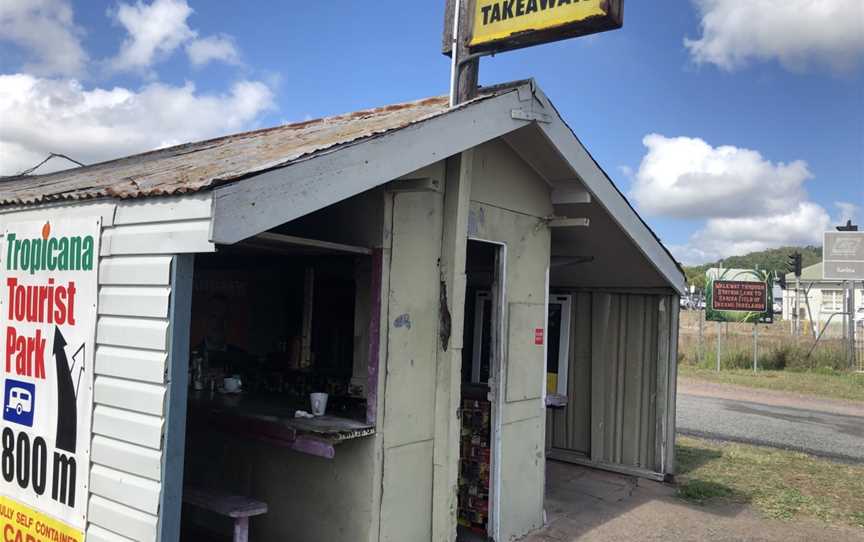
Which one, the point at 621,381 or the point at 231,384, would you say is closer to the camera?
the point at 231,384

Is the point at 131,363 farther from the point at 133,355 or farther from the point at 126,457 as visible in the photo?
the point at 126,457

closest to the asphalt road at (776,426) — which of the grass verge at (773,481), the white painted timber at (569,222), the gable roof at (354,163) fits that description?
the grass verge at (773,481)

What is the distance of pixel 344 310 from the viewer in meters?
5.25

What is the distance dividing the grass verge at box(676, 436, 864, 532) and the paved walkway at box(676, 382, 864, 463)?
90 centimetres

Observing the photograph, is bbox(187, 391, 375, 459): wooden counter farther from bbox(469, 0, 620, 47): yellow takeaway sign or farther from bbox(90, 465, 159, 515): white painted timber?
bbox(469, 0, 620, 47): yellow takeaway sign

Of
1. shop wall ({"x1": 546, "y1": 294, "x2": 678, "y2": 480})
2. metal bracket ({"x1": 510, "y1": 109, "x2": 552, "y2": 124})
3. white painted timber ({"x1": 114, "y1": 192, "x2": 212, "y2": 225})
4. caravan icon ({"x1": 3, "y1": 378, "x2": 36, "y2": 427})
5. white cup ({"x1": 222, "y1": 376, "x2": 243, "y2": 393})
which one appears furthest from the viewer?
shop wall ({"x1": 546, "y1": 294, "x2": 678, "y2": 480})

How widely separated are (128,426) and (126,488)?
0.99ft

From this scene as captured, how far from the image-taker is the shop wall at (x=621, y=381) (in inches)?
309

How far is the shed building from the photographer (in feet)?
10.8

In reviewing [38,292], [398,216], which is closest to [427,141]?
[398,216]

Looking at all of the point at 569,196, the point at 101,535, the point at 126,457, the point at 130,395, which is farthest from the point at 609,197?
the point at 101,535

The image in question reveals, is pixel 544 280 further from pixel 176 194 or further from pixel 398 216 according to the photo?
pixel 176 194

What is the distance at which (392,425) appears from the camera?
183 inches

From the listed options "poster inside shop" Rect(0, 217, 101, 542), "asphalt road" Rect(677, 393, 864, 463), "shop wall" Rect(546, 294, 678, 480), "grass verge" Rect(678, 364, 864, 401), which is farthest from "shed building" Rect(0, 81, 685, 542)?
"grass verge" Rect(678, 364, 864, 401)
